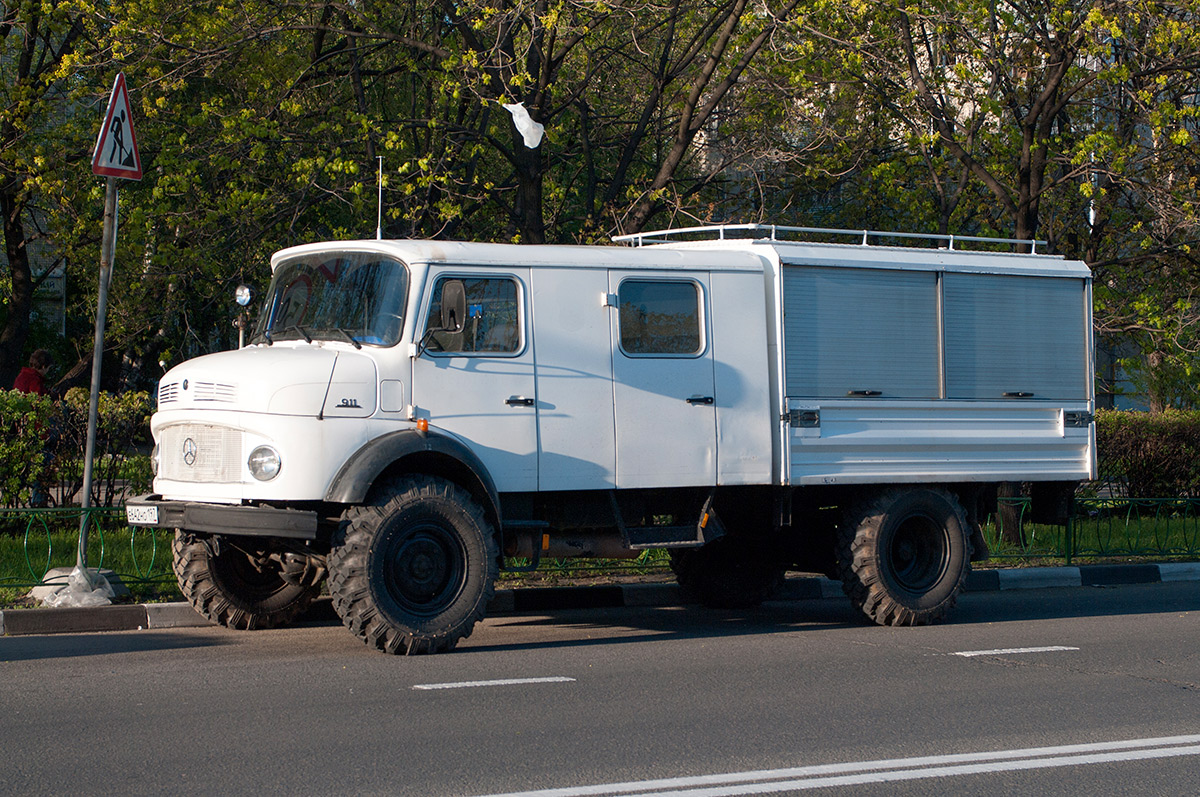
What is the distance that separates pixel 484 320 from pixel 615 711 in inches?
118

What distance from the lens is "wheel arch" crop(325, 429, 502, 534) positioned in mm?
7777

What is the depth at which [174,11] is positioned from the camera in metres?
14.3

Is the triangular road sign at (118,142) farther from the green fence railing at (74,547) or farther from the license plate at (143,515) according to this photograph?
the license plate at (143,515)

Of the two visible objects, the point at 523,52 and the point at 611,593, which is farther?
the point at 523,52

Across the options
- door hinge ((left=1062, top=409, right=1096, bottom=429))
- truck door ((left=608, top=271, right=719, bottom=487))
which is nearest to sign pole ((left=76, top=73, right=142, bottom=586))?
truck door ((left=608, top=271, right=719, bottom=487))

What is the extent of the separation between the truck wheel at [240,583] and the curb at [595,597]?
0.46 m

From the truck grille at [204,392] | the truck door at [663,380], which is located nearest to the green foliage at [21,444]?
the truck grille at [204,392]

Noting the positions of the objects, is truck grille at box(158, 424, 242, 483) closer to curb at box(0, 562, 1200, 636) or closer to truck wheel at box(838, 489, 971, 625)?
curb at box(0, 562, 1200, 636)

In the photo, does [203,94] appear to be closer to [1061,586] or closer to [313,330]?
[313,330]

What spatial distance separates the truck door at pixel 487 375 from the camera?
8.30m

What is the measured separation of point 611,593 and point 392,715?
4.71 meters

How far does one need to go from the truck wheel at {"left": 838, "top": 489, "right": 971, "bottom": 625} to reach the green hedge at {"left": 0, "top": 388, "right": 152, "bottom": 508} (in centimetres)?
739

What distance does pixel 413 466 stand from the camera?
27.1 feet

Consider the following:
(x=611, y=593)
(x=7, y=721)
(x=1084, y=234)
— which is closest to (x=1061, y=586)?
(x=611, y=593)
